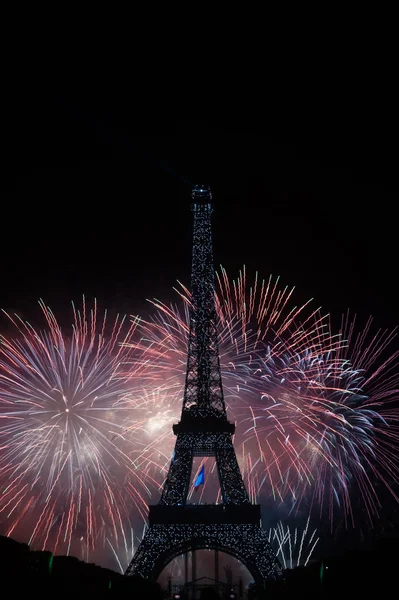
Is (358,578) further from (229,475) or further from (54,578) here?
(229,475)

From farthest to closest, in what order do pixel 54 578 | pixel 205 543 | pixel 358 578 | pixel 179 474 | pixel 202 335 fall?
1. pixel 202 335
2. pixel 179 474
3. pixel 205 543
4. pixel 54 578
5. pixel 358 578

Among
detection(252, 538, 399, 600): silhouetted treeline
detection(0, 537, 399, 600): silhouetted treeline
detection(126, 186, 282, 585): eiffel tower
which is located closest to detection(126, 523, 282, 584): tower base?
detection(126, 186, 282, 585): eiffel tower

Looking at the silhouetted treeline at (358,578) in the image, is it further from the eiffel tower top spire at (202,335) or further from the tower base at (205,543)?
the eiffel tower top spire at (202,335)

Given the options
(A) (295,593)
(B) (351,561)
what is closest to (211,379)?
(A) (295,593)

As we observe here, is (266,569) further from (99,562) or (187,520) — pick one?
(99,562)

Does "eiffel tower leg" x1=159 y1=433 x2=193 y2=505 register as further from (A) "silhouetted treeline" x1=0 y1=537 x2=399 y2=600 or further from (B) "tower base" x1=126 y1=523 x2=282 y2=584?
(A) "silhouetted treeline" x1=0 y1=537 x2=399 y2=600

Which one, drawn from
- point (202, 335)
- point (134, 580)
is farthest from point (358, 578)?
point (202, 335)

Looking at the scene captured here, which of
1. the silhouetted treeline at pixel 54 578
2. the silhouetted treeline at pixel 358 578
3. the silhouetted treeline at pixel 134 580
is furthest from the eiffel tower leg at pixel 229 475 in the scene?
the silhouetted treeline at pixel 358 578
